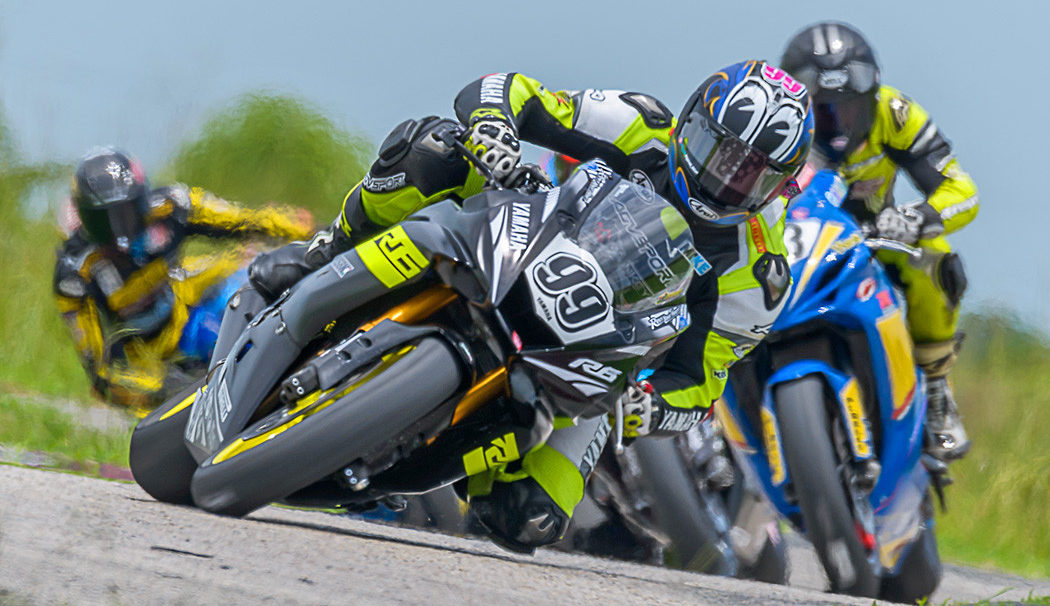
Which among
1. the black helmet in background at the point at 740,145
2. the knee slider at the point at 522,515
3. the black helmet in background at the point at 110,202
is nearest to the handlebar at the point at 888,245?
the black helmet in background at the point at 740,145

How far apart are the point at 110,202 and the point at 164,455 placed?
10.1 ft

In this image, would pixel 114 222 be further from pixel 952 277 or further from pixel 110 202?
pixel 952 277

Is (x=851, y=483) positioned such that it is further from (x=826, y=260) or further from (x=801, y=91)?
(x=801, y=91)

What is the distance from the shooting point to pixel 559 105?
4.02m

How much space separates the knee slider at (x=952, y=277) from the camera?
513 centimetres

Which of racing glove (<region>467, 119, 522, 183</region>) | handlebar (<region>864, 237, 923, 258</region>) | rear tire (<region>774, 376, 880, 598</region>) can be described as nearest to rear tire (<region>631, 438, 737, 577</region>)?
rear tire (<region>774, 376, 880, 598</region>)

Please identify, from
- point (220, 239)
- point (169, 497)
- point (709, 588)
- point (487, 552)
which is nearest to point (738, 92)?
point (709, 588)

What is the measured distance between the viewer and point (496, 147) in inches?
127

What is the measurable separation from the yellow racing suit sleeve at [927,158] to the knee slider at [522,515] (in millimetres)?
3006

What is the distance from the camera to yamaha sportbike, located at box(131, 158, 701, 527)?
2836mm

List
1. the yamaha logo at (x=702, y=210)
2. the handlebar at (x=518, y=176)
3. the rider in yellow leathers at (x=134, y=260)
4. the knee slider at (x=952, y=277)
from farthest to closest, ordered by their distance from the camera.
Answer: the rider in yellow leathers at (x=134, y=260)
the knee slider at (x=952, y=277)
the yamaha logo at (x=702, y=210)
the handlebar at (x=518, y=176)

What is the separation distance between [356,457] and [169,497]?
143 cm

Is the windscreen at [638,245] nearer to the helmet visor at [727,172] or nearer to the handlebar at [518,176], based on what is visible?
the handlebar at [518,176]

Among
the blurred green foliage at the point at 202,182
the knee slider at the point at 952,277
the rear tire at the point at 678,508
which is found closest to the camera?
the rear tire at the point at 678,508
